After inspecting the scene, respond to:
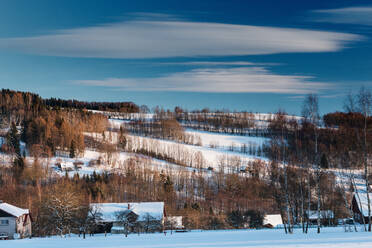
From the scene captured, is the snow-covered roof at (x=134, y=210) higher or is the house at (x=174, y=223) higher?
the snow-covered roof at (x=134, y=210)

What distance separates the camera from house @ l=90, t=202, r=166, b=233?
38938 mm

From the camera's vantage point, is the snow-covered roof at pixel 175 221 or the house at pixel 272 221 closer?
the snow-covered roof at pixel 175 221

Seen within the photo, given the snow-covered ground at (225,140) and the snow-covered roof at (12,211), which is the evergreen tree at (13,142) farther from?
the snow-covered ground at (225,140)

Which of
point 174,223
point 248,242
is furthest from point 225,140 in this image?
point 248,242

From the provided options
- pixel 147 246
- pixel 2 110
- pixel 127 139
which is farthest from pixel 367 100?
pixel 2 110

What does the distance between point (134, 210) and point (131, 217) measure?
2.35 m

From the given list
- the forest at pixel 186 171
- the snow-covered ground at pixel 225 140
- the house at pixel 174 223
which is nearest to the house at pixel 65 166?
the forest at pixel 186 171

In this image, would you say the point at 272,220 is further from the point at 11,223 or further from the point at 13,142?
the point at 13,142

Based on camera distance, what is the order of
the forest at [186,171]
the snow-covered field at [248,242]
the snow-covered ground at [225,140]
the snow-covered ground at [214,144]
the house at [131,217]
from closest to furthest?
the snow-covered field at [248,242] → the forest at [186,171] → the house at [131,217] → the snow-covered ground at [214,144] → the snow-covered ground at [225,140]

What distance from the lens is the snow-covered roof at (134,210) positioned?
4134cm

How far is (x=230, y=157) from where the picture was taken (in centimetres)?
9950

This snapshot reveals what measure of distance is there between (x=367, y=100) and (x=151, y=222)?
26272 mm

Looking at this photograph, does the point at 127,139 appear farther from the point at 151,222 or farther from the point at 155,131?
the point at 151,222

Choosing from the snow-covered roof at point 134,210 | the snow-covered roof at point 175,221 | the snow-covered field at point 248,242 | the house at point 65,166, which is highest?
the house at point 65,166
